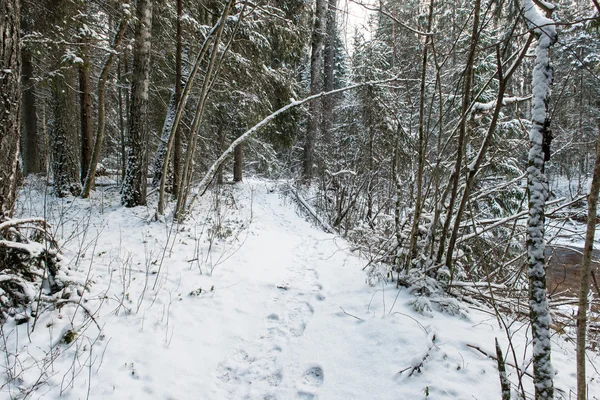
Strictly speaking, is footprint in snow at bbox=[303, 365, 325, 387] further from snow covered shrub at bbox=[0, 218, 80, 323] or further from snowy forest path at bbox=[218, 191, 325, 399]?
snow covered shrub at bbox=[0, 218, 80, 323]

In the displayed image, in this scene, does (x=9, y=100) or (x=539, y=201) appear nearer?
(x=539, y=201)

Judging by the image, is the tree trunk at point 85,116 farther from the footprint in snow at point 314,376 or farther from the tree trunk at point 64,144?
the footprint in snow at point 314,376

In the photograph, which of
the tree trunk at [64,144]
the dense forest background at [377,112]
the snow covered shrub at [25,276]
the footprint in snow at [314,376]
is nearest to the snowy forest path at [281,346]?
the footprint in snow at [314,376]

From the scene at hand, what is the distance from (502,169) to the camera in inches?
273

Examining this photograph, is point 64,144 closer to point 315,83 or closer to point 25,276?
point 25,276

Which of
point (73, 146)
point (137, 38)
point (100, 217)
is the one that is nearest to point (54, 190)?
point (73, 146)

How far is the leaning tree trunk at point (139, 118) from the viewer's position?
560 cm

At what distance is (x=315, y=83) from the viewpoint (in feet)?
37.3

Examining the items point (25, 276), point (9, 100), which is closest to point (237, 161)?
point (9, 100)

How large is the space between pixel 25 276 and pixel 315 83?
1073 cm

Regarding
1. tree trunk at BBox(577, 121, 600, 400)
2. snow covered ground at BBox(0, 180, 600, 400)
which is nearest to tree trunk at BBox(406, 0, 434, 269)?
snow covered ground at BBox(0, 180, 600, 400)

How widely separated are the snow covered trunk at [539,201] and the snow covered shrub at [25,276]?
8.95 feet

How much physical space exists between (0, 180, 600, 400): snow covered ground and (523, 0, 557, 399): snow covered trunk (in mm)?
458

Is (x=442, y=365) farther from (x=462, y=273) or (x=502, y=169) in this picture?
(x=502, y=169)
